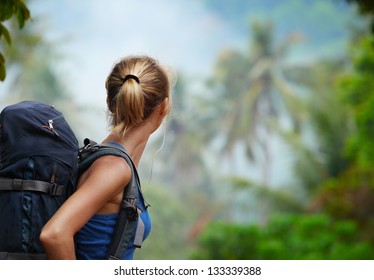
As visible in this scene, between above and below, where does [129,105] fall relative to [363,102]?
below

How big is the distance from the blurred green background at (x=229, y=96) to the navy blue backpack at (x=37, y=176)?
2003cm

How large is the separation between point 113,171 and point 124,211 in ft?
0.34

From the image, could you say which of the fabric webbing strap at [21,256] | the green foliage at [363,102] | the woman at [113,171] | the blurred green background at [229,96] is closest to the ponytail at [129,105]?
the woman at [113,171]

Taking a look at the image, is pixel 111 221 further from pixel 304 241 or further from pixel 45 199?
pixel 304 241

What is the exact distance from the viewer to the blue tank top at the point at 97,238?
177cm

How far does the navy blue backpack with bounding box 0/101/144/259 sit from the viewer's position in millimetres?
1681

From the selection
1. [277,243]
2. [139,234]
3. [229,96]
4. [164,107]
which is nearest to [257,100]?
[229,96]

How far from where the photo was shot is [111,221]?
5.80 ft

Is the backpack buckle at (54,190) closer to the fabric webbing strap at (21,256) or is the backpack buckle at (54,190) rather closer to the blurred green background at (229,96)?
the fabric webbing strap at (21,256)

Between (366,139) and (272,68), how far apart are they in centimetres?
2450

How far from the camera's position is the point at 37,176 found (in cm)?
171

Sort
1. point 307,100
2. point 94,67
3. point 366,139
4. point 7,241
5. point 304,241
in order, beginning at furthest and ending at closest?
point 94,67 → point 307,100 → point 366,139 → point 304,241 → point 7,241

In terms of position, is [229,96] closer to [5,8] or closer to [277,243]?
[277,243]

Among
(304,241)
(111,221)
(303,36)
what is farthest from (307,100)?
(111,221)
